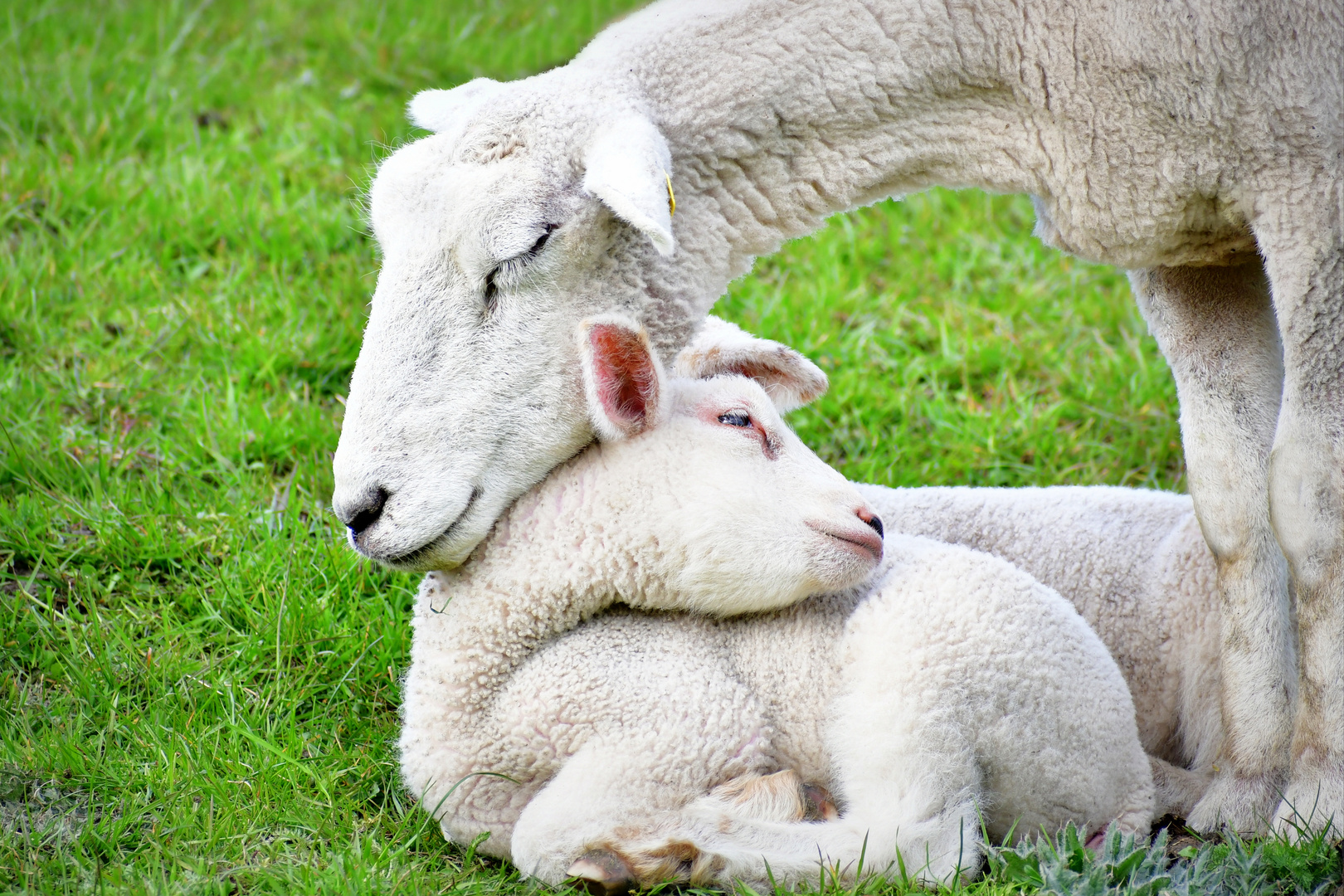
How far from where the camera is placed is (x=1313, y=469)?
10.6 ft

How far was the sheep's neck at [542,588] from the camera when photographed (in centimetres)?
310

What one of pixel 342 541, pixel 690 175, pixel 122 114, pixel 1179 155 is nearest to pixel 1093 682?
pixel 1179 155

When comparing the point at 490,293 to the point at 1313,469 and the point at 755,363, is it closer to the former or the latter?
the point at 755,363

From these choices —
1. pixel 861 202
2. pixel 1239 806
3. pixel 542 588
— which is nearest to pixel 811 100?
pixel 861 202

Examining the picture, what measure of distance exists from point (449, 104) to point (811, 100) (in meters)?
0.89

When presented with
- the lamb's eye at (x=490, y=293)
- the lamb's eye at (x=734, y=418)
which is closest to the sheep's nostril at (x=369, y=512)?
the lamb's eye at (x=490, y=293)

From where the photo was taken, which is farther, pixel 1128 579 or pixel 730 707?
pixel 1128 579

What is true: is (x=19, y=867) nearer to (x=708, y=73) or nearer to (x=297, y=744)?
(x=297, y=744)

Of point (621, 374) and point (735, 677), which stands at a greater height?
point (621, 374)

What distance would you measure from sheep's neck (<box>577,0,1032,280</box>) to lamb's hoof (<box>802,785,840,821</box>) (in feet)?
3.97

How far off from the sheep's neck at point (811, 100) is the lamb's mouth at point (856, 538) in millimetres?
708

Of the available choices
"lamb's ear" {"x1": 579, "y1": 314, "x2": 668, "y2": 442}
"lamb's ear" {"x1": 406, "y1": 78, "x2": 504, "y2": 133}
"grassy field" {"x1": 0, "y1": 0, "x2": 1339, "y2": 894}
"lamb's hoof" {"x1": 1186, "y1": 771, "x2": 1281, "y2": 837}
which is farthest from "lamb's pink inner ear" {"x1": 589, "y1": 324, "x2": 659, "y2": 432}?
"lamb's hoof" {"x1": 1186, "y1": 771, "x2": 1281, "y2": 837}

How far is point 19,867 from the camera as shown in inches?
114

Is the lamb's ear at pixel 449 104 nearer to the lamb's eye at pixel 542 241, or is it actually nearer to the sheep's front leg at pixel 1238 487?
the lamb's eye at pixel 542 241
